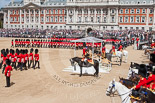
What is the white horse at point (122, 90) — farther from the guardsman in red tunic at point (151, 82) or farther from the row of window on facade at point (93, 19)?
the row of window on facade at point (93, 19)

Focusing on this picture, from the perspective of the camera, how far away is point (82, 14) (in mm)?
70438

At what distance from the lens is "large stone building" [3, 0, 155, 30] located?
64.8 m

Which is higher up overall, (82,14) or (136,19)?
(82,14)

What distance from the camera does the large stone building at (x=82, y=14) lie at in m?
64.8

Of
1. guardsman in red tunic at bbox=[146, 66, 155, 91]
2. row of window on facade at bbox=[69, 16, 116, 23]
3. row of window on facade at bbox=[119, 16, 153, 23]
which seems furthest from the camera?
row of window on facade at bbox=[69, 16, 116, 23]

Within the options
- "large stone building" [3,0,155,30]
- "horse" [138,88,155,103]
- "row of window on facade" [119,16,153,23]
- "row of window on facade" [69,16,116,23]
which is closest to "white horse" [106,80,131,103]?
"horse" [138,88,155,103]

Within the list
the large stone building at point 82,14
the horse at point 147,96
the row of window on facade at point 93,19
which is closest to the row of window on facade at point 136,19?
the large stone building at point 82,14

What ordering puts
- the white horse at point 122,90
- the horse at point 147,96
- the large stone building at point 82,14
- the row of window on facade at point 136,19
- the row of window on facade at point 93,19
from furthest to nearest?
the row of window on facade at point 93,19
the large stone building at point 82,14
the row of window on facade at point 136,19
the white horse at point 122,90
the horse at point 147,96

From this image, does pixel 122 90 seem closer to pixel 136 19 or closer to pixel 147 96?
pixel 147 96

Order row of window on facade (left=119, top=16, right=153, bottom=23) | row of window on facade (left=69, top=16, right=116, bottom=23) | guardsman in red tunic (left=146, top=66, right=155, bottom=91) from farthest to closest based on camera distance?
1. row of window on facade (left=69, top=16, right=116, bottom=23)
2. row of window on facade (left=119, top=16, right=153, bottom=23)
3. guardsman in red tunic (left=146, top=66, right=155, bottom=91)

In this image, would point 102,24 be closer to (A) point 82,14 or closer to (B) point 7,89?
(A) point 82,14

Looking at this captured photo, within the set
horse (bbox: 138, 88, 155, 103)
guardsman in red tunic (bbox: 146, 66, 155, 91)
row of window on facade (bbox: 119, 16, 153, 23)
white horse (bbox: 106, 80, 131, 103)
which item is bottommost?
white horse (bbox: 106, 80, 131, 103)

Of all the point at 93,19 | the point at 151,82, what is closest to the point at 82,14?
the point at 93,19

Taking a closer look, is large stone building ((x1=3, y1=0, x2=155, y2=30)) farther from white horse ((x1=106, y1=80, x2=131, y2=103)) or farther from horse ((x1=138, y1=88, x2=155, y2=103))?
Result: horse ((x1=138, y1=88, x2=155, y2=103))
